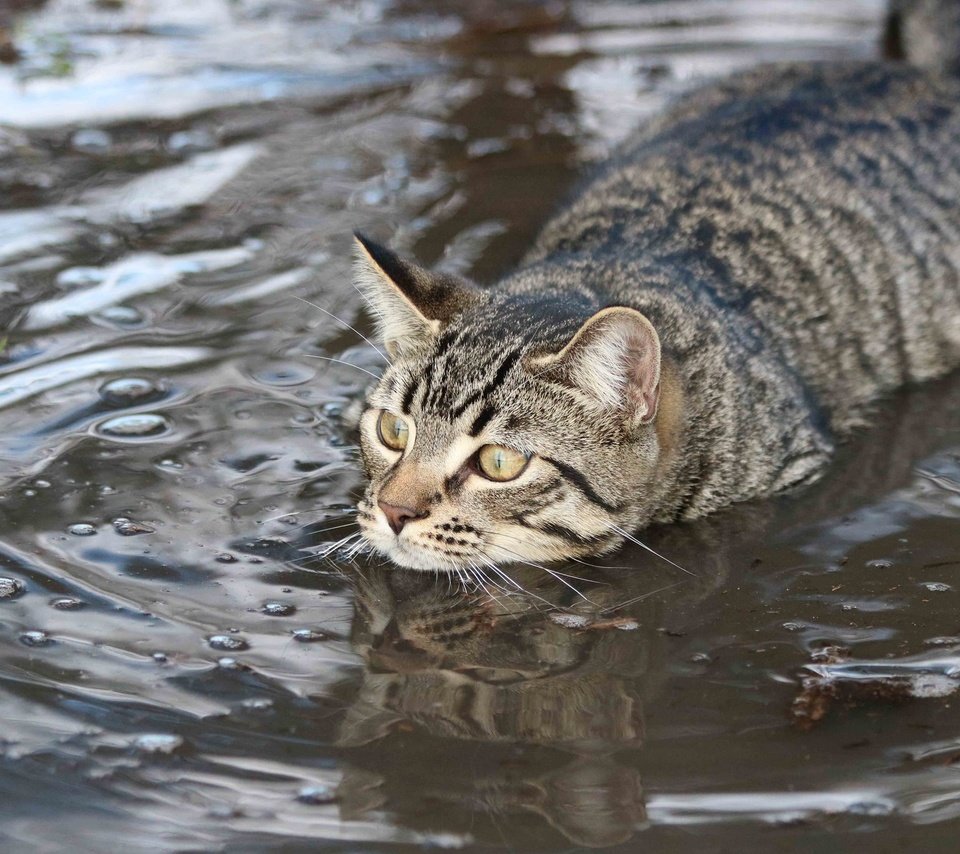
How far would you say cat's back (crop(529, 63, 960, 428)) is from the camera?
498cm

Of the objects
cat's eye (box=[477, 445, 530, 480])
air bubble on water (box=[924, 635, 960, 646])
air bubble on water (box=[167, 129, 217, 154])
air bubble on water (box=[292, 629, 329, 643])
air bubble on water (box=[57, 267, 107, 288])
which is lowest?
air bubble on water (box=[292, 629, 329, 643])

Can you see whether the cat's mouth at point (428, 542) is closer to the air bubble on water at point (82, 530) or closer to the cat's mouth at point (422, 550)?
the cat's mouth at point (422, 550)

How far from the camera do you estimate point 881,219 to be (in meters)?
5.53

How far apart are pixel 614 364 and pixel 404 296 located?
2.38 ft

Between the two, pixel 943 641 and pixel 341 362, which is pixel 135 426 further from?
pixel 943 641

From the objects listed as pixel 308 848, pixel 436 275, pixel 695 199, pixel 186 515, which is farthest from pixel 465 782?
pixel 695 199

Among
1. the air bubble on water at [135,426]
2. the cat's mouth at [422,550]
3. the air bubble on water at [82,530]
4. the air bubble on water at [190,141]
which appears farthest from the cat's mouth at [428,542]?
the air bubble on water at [190,141]

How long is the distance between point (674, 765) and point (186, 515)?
6.13 ft

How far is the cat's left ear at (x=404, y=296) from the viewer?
4.09 meters

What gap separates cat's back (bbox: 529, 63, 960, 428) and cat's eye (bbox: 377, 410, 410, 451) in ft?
3.22

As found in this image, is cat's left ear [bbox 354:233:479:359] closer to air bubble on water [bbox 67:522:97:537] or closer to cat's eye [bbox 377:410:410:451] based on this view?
cat's eye [bbox 377:410:410:451]

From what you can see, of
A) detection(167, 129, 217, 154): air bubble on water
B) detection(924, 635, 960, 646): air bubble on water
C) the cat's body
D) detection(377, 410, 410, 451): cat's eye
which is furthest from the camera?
detection(167, 129, 217, 154): air bubble on water

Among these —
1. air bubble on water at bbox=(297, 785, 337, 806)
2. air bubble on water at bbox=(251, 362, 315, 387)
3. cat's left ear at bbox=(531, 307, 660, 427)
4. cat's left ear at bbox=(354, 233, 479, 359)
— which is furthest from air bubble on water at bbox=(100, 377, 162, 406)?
air bubble on water at bbox=(297, 785, 337, 806)

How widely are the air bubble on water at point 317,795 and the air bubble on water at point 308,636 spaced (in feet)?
2.17
